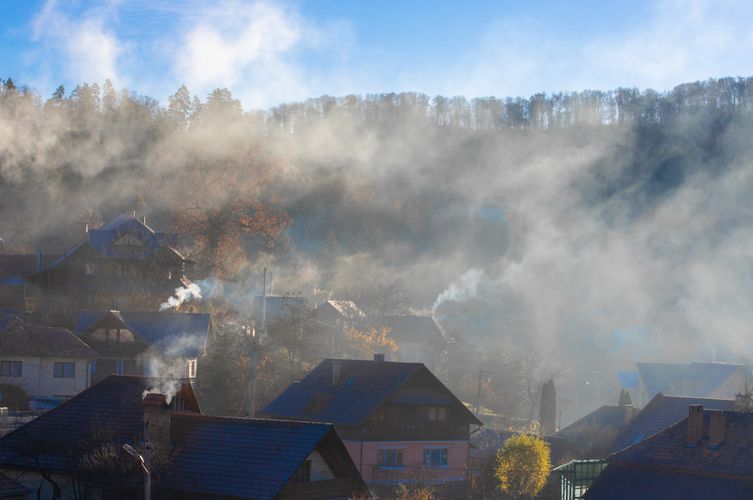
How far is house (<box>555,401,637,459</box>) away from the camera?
51.4 meters

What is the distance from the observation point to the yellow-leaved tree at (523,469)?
43.5m

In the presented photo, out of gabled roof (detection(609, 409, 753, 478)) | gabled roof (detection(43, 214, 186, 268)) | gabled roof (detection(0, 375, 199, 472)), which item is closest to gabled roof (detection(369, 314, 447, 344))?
gabled roof (detection(43, 214, 186, 268))

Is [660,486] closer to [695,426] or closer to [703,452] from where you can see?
[703,452]

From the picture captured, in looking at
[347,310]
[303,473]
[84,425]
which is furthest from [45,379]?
[347,310]

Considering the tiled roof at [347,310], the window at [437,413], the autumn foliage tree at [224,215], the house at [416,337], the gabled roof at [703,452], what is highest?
the autumn foliage tree at [224,215]

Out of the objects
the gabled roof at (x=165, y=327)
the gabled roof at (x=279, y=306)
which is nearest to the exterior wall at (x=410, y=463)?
the gabled roof at (x=165, y=327)

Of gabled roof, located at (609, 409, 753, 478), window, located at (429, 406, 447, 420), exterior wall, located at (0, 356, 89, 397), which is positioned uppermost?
exterior wall, located at (0, 356, 89, 397)

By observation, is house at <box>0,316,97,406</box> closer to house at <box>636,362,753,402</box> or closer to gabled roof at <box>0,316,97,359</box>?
gabled roof at <box>0,316,97,359</box>

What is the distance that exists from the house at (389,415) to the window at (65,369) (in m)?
10.5

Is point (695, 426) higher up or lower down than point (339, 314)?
lower down

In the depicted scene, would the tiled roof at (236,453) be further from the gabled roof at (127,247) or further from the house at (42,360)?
the gabled roof at (127,247)

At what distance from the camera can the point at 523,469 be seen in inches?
1720

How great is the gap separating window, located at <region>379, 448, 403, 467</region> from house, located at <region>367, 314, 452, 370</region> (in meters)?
30.4

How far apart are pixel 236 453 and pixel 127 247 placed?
41.1 metres
